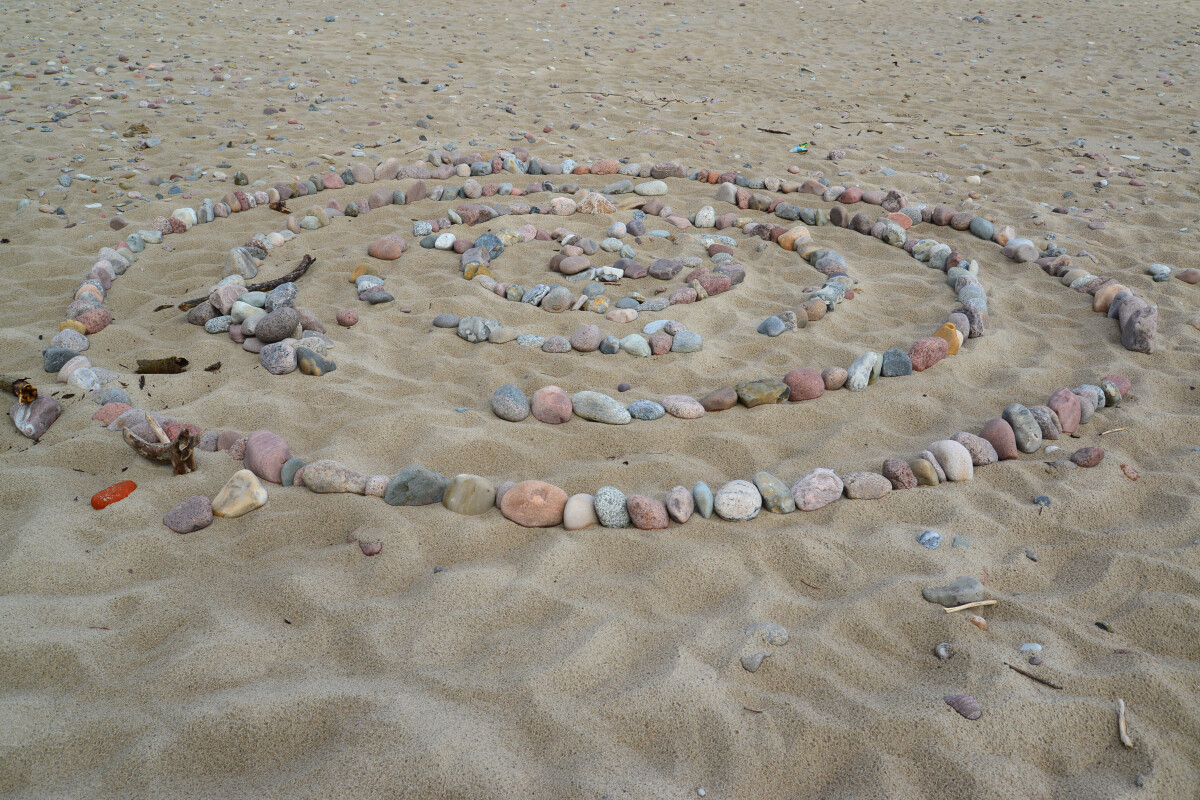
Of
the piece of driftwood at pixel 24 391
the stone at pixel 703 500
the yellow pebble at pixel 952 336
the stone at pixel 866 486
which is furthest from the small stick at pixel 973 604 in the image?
the piece of driftwood at pixel 24 391

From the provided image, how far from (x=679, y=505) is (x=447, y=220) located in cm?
349

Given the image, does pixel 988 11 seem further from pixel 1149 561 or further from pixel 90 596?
pixel 90 596

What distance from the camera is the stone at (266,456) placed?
9.89 ft

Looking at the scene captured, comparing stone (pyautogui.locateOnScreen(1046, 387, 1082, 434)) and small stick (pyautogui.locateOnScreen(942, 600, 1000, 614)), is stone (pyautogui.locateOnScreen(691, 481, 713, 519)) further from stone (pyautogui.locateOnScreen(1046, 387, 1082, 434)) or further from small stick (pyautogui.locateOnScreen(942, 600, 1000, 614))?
stone (pyautogui.locateOnScreen(1046, 387, 1082, 434))

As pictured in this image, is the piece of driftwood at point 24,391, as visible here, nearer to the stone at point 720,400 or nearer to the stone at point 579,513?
the stone at point 579,513

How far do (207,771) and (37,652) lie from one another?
71cm

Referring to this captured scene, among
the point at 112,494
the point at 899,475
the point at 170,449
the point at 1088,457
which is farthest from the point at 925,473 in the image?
the point at 112,494

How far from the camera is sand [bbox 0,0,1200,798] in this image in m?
1.92

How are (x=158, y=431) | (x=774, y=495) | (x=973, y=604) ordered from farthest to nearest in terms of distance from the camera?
(x=158, y=431)
(x=774, y=495)
(x=973, y=604)

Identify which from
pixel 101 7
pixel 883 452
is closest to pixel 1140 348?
pixel 883 452

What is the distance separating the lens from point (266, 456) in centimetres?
303

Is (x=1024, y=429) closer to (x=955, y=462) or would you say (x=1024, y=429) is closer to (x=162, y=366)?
(x=955, y=462)

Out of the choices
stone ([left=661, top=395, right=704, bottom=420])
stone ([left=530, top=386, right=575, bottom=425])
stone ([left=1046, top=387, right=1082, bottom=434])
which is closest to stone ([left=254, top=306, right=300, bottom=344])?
stone ([left=530, top=386, right=575, bottom=425])

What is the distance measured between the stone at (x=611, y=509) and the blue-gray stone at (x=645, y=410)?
73cm
